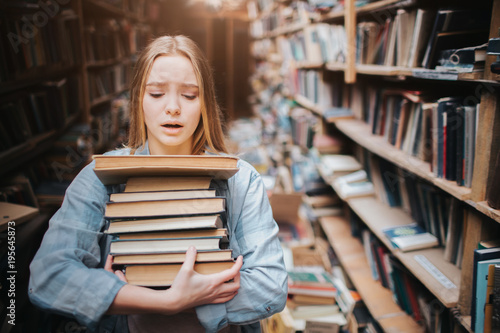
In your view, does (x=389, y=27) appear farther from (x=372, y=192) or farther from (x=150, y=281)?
(x=150, y=281)

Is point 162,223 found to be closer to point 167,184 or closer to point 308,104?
point 167,184

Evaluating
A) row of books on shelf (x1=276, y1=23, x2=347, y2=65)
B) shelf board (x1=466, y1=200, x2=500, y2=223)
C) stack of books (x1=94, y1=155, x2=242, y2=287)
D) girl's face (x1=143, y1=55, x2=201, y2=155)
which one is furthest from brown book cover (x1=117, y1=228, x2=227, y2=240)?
row of books on shelf (x1=276, y1=23, x2=347, y2=65)

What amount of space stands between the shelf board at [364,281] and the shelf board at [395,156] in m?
0.69

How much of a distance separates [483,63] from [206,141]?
0.84m

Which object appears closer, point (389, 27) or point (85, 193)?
point (85, 193)

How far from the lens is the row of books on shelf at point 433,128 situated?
107cm

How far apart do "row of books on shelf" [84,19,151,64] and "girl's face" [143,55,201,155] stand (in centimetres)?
235

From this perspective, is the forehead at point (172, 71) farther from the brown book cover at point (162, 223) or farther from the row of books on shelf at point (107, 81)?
the row of books on shelf at point (107, 81)

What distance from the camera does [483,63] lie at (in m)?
0.96

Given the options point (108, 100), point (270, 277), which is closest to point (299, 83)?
point (108, 100)

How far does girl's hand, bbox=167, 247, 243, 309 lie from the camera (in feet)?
2.26

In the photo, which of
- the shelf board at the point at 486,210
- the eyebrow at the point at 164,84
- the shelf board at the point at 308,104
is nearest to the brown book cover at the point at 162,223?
the eyebrow at the point at 164,84

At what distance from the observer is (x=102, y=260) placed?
827 millimetres

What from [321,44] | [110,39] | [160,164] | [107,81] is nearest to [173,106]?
[160,164]
